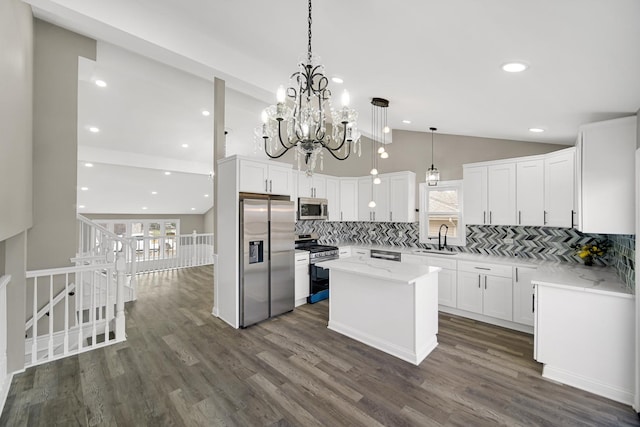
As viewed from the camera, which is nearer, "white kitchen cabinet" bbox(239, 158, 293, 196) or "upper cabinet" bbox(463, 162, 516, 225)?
"white kitchen cabinet" bbox(239, 158, 293, 196)

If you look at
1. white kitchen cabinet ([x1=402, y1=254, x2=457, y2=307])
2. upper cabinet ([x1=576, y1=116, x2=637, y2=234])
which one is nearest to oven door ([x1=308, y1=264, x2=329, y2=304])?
white kitchen cabinet ([x1=402, y1=254, x2=457, y2=307])

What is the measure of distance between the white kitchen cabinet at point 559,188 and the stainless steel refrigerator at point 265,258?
11.4ft

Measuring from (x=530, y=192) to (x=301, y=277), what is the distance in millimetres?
3533

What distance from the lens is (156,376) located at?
2.54 meters

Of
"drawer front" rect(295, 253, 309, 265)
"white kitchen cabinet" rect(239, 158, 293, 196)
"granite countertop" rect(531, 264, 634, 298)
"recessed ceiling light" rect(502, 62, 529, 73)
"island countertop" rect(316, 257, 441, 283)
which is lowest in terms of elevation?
"drawer front" rect(295, 253, 309, 265)

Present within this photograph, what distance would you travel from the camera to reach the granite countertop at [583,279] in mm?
2312

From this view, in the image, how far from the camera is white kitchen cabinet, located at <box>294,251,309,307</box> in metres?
4.44

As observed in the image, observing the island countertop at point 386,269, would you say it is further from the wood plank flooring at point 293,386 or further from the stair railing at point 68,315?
the stair railing at point 68,315

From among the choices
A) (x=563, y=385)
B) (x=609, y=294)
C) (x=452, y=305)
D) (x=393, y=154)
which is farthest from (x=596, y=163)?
(x=393, y=154)

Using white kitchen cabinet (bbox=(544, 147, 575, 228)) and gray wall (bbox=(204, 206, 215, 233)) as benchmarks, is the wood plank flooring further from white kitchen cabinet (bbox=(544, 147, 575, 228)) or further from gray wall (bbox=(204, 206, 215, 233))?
gray wall (bbox=(204, 206, 215, 233))

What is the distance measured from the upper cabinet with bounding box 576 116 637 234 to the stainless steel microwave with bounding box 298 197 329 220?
3608mm

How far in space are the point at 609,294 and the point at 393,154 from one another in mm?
3849

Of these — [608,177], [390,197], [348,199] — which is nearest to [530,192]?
[608,177]

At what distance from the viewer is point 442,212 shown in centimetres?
483
